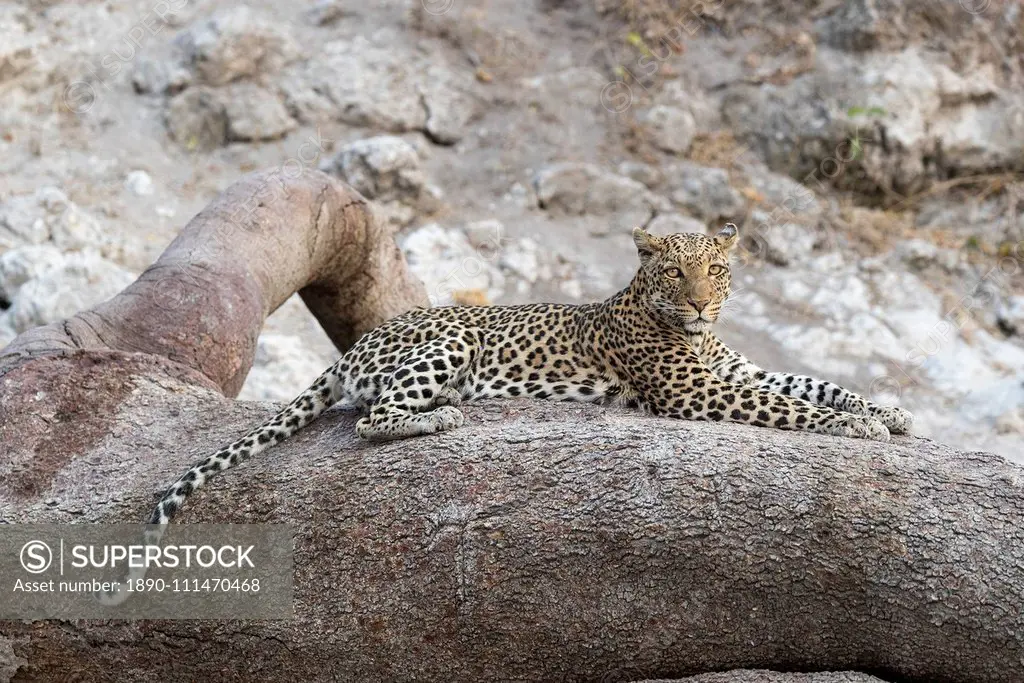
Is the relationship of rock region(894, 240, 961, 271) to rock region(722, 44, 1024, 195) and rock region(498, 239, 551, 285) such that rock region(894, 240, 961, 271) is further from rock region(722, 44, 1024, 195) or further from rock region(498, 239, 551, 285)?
rock region(498, 239, 551, 285)

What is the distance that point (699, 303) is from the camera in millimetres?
7574

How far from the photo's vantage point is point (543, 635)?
18.8ft

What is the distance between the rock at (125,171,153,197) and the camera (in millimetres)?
14672

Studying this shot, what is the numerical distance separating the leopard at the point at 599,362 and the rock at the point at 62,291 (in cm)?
562

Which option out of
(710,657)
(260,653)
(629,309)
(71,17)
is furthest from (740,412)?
(71,17)

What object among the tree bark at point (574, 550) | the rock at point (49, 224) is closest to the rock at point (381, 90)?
the rock at point (49, 224)

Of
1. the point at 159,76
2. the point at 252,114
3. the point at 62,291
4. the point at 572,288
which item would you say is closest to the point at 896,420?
the point at 572,288

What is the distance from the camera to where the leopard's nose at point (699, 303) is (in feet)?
24.8

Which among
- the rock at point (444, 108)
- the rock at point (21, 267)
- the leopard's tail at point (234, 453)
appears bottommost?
the rock at point (21, 267)

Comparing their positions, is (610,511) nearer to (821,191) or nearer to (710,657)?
(710,657)

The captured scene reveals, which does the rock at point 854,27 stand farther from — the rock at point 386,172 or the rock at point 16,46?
the rock at point 16,46

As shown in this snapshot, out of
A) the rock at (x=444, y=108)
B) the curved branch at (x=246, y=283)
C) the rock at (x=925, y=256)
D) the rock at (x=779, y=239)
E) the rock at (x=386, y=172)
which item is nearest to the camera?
the curved branch at (x=246, y=283)

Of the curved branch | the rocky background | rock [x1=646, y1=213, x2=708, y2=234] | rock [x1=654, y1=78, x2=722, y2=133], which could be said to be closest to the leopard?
the curved branch

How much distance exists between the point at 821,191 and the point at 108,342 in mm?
10860
